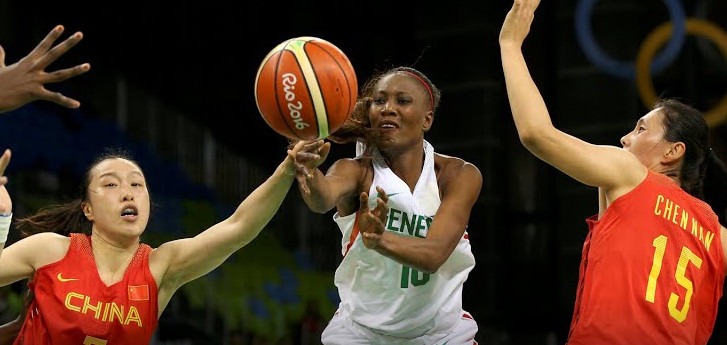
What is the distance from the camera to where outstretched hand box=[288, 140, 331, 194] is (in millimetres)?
3850

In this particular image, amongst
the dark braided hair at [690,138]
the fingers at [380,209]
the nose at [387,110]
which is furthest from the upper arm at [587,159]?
the nose at [387,110]

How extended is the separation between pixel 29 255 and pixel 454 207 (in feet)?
5.53

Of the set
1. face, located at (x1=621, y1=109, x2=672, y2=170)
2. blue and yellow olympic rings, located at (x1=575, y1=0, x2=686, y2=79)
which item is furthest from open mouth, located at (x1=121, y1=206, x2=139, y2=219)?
blue and yellow olympic rings, located at (x1=575, y1=0, x2=686, y2=79)

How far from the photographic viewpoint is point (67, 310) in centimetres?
413

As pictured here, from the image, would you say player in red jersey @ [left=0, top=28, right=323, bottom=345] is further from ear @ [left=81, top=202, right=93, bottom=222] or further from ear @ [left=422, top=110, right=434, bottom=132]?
ear @ [left=422, top=110, right=434, bottom=132]

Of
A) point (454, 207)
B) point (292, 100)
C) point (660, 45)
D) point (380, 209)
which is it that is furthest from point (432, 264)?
point (660, 45)

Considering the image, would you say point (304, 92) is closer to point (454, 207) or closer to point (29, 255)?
point (454, 207)

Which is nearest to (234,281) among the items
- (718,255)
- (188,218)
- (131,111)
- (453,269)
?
(188,218)

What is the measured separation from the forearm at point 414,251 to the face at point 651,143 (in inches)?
31.5

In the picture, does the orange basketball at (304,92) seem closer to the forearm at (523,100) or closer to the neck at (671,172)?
the forearm at (523,100)

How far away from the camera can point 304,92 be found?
3.88 m

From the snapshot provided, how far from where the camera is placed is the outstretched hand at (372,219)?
3.62m

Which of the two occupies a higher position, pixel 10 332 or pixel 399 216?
pixel 399 216

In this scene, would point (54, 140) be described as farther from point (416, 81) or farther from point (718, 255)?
point (718, 255)
